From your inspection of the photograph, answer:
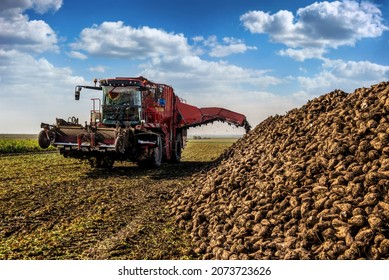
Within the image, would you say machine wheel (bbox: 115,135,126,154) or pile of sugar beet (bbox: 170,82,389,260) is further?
machine wheel (bbox: 115,135,126,154)

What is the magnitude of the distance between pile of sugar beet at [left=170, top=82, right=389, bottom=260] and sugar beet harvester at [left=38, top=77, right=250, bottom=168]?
5.37 metres

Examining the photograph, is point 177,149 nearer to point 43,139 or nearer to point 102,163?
point 102,163

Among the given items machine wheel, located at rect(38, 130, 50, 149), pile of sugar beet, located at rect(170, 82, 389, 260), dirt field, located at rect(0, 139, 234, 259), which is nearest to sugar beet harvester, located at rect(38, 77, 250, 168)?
machine wheel, located at rect(38, 130, 50, 149)

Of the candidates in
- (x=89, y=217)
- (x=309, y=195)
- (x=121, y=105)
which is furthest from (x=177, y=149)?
(x=309, y=195)

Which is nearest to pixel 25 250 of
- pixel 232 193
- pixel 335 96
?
pixel 232 193

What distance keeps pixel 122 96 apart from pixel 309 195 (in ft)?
35.5

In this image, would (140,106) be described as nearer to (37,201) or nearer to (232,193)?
(37,201)

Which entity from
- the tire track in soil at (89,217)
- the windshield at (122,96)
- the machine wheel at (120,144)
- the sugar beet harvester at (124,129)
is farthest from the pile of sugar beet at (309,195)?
the windshield at (122,96)

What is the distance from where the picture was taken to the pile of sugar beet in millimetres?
5633

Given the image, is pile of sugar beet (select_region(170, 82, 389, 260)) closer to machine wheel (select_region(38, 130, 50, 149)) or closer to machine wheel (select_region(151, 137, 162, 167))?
machine wheel (select_region(151, 137, 162, 167))

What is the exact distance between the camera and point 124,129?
14.3 m

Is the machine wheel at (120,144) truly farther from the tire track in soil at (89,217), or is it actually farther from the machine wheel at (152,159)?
the machine wheel at (152,159)

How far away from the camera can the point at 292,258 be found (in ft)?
18.0

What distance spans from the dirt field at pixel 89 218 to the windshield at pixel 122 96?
9.63ft
